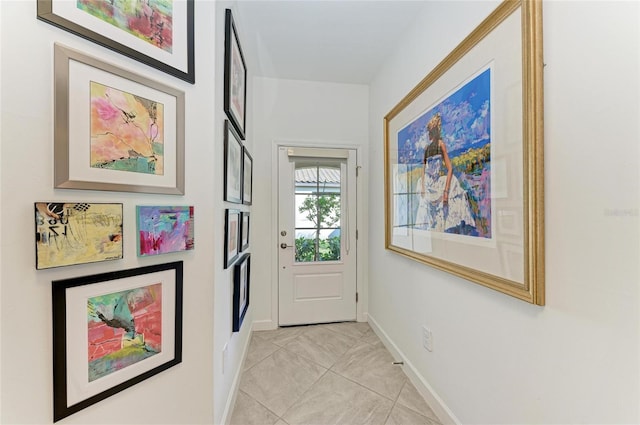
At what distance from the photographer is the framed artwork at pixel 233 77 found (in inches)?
57.6

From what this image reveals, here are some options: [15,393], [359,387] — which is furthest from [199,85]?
[359,387]

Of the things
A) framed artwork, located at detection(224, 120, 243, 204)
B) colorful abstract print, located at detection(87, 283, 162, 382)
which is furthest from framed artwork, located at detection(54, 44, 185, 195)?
colorful abstract print, located at detection(87, 283, 162, 382)

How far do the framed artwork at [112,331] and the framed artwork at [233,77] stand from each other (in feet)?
3.15

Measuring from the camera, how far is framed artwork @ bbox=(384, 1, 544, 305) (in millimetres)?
946

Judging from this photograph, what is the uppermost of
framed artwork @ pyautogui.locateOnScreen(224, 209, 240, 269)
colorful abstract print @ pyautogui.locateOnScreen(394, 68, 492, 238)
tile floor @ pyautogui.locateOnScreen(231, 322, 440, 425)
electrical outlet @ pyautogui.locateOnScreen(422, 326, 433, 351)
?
colorful abstract print @ pyautogui.locateOnScreen(394, 68, 492, 238)

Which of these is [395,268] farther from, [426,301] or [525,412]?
[525,412]

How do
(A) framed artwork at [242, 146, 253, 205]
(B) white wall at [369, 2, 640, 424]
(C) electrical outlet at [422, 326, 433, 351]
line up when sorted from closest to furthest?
(B) white wall at [369, 2, 640, 424]
(C) electrical outlet at [422, 326, 433, 351]
(A) framed artwork at [242, 146, 253, 205]

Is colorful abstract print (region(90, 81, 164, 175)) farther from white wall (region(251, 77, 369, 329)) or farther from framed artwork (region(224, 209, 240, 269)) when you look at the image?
white wall (region(251, 77, 369, 329))

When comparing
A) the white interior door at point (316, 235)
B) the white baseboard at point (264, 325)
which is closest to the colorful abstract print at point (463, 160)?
the white interior door at point (316, 235)

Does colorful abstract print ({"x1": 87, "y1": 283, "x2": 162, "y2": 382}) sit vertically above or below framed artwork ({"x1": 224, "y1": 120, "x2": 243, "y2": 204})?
below

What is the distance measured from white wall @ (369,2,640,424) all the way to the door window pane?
67.0 inches

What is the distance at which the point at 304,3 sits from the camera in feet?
5.83

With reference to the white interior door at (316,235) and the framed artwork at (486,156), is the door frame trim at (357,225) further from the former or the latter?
the framed artwork at (486,156)

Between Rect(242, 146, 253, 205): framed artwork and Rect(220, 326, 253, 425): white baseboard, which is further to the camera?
Rect(242, 146, 253, 205): framed artwork
